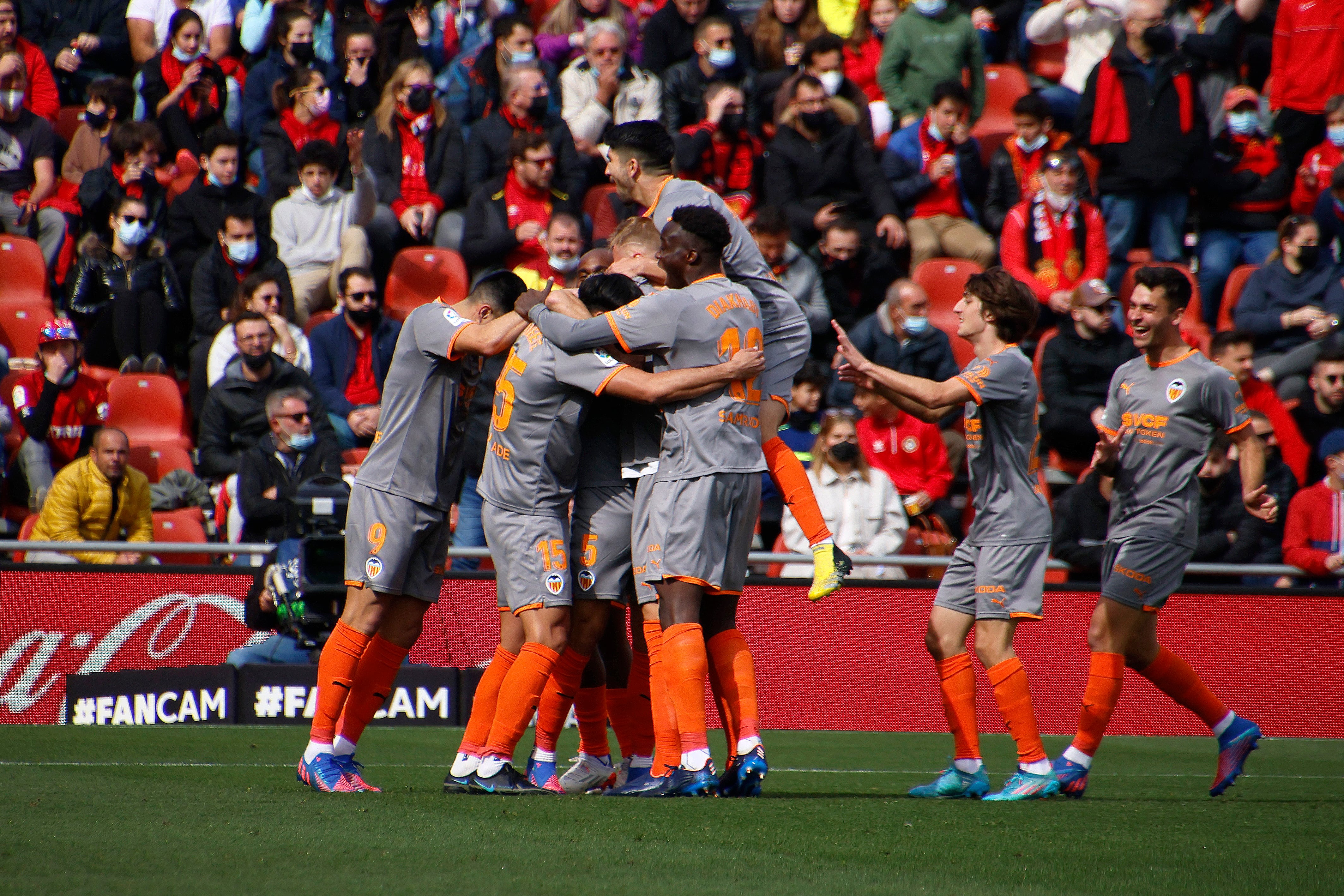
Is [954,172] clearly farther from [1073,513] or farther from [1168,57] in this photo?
[1073,513]

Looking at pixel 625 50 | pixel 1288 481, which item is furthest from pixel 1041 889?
pixel 625 50

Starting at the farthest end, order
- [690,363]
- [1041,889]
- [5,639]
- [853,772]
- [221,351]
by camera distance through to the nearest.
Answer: [221,351]
[5,639]
[853,772]
[690,363]
[1041,889]

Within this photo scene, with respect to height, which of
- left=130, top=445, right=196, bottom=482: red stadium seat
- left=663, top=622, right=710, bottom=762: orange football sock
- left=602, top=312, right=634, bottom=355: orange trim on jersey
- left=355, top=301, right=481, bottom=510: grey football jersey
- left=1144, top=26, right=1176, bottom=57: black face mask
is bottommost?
left=130, top=445, right=196, bottom=482: red stadium seat

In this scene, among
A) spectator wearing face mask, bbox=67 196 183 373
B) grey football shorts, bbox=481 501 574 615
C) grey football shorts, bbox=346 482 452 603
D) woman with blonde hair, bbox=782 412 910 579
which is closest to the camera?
grey football shorts, bbox=481 501 574 615

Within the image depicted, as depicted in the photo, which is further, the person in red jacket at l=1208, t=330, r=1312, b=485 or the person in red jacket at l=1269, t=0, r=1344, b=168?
the person in red jacket at l=1269, t=0, r=1344, b=168

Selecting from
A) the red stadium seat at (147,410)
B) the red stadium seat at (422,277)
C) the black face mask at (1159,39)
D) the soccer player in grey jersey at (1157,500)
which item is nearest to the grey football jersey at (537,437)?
the soccer player in grey jersey at (1157,500)

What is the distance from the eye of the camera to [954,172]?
43.2 ft

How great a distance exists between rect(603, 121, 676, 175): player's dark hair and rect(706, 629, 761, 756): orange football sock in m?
1.98

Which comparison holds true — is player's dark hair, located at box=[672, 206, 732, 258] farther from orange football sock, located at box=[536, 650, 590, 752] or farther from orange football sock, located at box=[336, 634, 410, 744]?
orange football sock, located at box=[336, 634, 410, 744]

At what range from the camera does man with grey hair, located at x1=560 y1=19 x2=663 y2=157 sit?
13.6m

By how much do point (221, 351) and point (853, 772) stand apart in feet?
21.5

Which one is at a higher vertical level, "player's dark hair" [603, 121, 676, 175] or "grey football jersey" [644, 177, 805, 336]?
"player's dark hair" [603, 121, 676, 175]

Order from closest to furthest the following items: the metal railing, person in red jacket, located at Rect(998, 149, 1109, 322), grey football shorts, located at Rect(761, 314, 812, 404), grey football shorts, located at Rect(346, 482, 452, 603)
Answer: grey football shorts, located at Rect(346, 482, 452, 603) < grey football shorts, located at Rect(761, 314, 812, 404) < the metal railing < person in red jacket, located at Rect(998, 149, 1109, 322)

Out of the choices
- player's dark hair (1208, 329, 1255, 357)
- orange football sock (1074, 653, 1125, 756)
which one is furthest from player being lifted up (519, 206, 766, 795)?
player's dark hair (1208, 329, 1255, 357)
